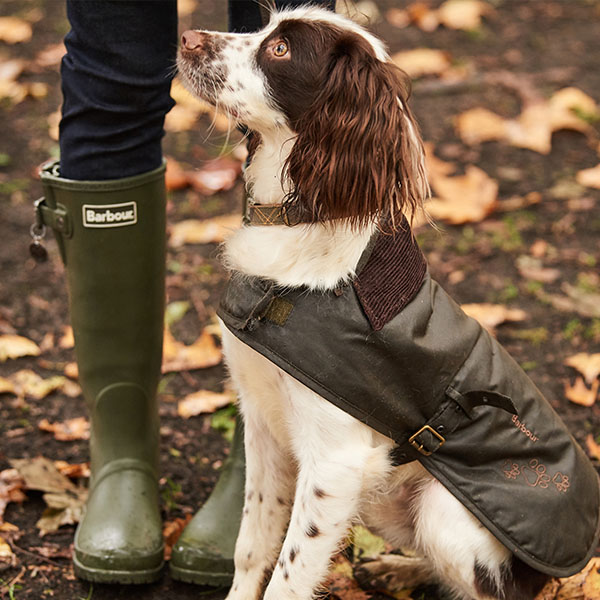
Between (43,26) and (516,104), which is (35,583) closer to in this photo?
(516,104)

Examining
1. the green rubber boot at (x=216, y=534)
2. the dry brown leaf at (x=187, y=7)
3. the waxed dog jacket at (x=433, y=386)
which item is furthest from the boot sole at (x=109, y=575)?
the dry brown leaf at (x=187, y=7)

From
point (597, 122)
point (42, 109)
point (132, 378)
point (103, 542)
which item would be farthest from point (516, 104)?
point (103, 542)

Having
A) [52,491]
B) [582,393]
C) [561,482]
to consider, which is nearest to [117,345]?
[52,491]

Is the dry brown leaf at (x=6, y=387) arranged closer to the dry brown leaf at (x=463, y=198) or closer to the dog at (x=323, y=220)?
the dog at (x=323, y=220)

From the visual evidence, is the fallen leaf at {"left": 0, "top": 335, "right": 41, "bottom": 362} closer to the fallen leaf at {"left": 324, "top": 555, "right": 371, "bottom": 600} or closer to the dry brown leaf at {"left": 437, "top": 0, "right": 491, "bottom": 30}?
the fallen leaf at {"left": 324, "top": 555, "right": 371, "bottom": 600}

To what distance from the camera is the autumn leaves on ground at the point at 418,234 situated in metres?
2.99

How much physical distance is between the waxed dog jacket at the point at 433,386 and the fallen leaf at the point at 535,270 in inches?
80.6

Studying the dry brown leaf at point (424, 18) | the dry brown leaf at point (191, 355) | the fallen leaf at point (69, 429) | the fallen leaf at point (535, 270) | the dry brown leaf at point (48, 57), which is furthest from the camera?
the dry brown leaf at point (424, 18)

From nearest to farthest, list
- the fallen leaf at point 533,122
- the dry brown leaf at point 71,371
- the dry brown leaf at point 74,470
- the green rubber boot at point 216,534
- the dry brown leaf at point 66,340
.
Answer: the green rubber boot at point 216,534 < the dry brown leaf at point 74,470 < the dry brown leaf at point 71,371 < the dry brown leaf at point 66,340 < the fallen leaf at point 533,122

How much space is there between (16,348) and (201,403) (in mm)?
906

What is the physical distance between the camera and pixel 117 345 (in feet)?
9.34

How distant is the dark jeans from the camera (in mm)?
2439

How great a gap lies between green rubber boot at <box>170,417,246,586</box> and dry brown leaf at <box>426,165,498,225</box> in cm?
230

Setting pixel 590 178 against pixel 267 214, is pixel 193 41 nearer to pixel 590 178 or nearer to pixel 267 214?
pixel 267 214
